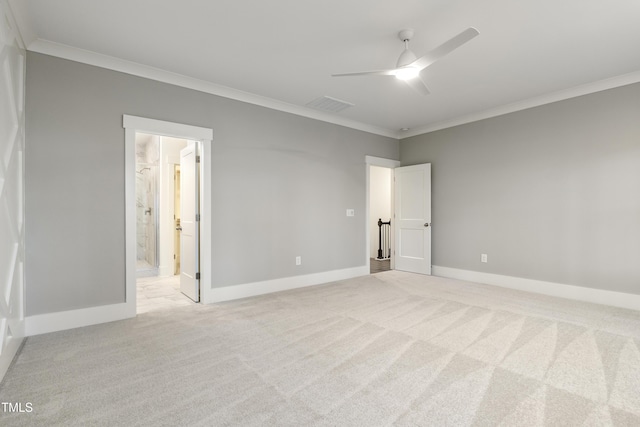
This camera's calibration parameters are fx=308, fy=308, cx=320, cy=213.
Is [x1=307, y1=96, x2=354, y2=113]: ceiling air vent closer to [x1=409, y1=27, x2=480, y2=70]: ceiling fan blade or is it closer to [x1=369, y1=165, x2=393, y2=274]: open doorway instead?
[x1=409, y1=27, x2=480, y2=70]: ceiling fan blade

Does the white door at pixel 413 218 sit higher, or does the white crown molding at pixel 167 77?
the white crown molding at pixel 167 77

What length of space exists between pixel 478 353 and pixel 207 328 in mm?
2357

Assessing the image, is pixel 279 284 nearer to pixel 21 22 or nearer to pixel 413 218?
pixel 413 218

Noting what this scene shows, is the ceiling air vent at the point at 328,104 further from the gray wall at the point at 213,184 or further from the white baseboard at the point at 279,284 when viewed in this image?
the white baseboard at the point at 279,284

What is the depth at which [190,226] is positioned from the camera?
156 inches

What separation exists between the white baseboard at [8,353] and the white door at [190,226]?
1661 mm

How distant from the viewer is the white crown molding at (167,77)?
2.84 meters

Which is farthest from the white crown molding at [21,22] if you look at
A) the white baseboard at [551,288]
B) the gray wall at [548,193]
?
the white baseboard at [551,288]

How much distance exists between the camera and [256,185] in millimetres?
4145

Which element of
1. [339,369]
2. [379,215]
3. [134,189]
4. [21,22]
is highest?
[21,22]

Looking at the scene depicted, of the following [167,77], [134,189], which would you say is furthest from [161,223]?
[167,77]

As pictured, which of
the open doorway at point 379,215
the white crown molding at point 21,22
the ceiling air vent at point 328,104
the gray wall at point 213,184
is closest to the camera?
the white crown molding at point 21,22

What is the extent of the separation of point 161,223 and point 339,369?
474 cm

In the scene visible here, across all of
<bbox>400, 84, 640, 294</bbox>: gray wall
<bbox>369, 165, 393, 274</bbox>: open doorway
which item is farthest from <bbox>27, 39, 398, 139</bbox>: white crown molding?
<bbox>369, 165, 393, 274</bbox>: open doorway
